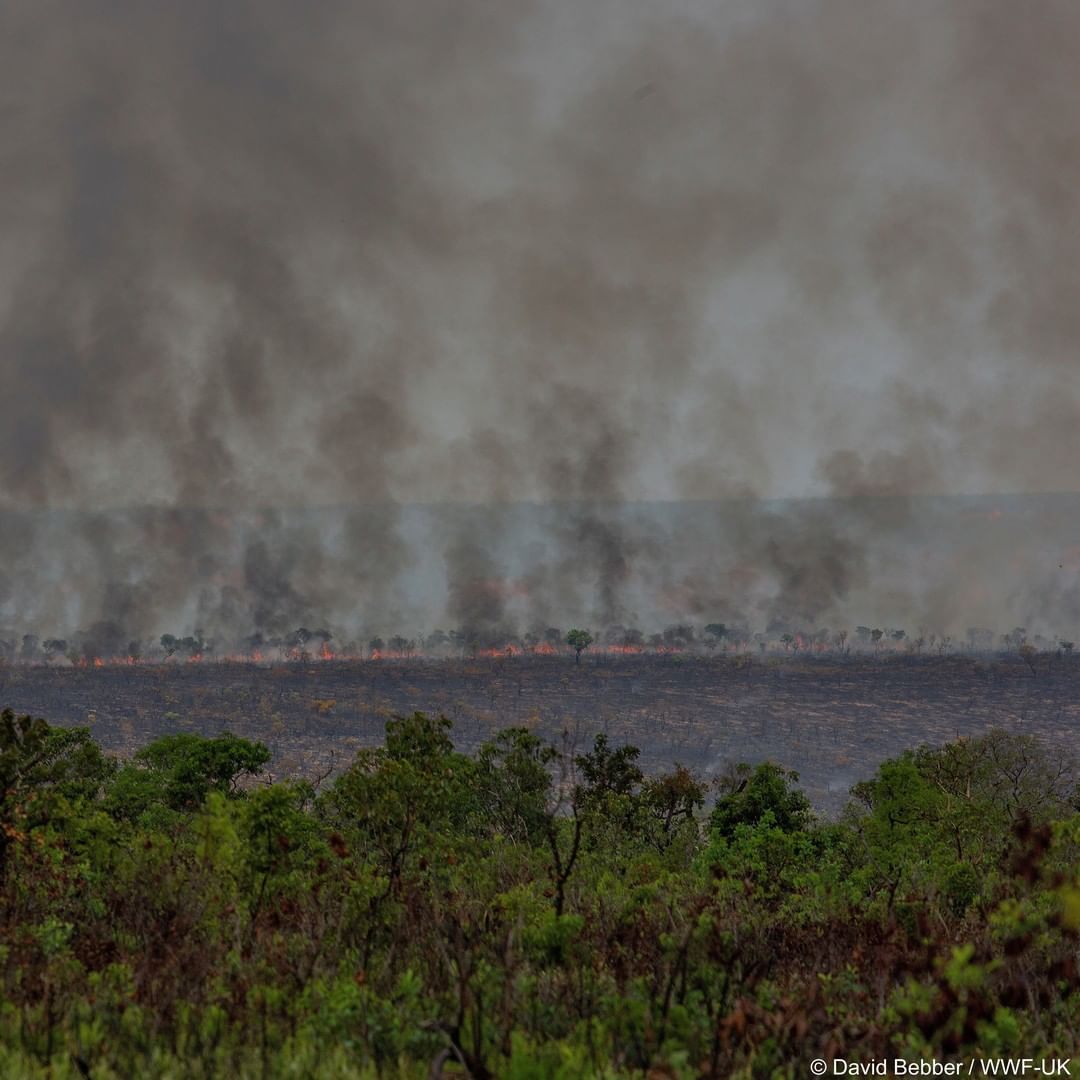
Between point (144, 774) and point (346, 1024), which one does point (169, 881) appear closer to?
point (346, 1024)

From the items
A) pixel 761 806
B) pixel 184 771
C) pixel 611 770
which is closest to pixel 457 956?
pixel 761 806

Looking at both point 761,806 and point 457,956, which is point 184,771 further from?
point 457,956

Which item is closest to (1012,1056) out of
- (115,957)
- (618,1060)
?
(618,1060)

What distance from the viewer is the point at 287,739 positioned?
544 feet

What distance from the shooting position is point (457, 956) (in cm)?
790

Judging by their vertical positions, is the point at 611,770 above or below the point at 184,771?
below

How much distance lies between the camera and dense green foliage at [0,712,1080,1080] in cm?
746

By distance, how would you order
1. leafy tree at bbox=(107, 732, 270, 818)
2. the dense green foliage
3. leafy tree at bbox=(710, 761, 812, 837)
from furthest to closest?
1. leafy tree at bbox=(107, 732, 270, 818)
2. leafy tree at bbox=(710, 761, 812, 837)
3. the dense green foliage

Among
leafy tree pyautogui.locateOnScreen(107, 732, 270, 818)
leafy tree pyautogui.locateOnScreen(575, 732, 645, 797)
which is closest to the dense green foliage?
leafy tree pyautogui.locateOnScreen(107, 732, 270, 818)

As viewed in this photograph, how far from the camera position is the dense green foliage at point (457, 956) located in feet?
24.5

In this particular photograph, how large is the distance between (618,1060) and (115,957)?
6795mm

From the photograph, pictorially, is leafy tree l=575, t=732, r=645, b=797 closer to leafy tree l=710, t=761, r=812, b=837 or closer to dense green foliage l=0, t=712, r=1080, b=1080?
leafy tree l=710, t=761, r=812, b=837

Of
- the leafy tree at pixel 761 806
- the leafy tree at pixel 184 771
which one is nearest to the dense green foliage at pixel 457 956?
the leafy tree at pixel 761 806

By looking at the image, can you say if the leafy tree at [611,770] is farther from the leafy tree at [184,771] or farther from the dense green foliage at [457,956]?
the dense green foliage at [457,956]
